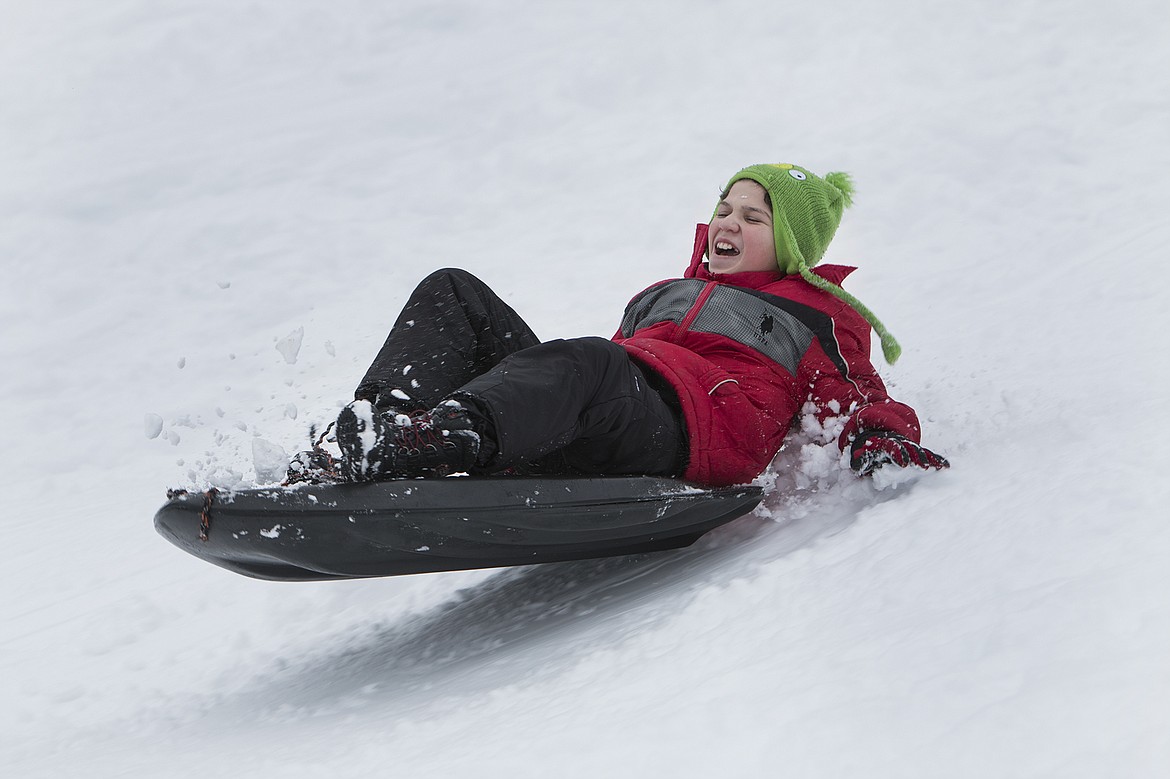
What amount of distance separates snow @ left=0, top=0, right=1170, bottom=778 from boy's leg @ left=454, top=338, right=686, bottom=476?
25 cm

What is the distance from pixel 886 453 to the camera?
2.10m

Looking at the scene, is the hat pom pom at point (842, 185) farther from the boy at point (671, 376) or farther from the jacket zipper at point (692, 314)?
the jacket zipper at point (692, 314)

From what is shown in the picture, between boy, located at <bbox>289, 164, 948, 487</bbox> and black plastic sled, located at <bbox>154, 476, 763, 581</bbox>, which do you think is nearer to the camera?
black plastic sled, located at <bbox>154, 476, 763, 581</bbox>

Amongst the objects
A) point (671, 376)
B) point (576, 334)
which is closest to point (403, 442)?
point (671, 376)

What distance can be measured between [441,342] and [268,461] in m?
0.42

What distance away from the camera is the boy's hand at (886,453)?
2.07 m

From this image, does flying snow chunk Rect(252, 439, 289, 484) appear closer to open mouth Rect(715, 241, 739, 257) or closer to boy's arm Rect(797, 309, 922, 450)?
boy's arm Rect(797, 309, 922, 450)

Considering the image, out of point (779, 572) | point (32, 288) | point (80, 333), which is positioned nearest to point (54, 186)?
point (32, 288)

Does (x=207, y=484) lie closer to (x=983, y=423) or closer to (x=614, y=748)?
(x=614, y=748)

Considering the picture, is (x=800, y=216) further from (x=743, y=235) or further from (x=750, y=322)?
(x=750, y=322)

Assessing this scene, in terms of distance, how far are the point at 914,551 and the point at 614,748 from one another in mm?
632

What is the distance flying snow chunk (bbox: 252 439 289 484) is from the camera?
6.05 feet

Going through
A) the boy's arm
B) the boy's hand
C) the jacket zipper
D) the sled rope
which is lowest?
the boy's hand

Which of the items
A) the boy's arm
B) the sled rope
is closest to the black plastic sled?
the sled rope
